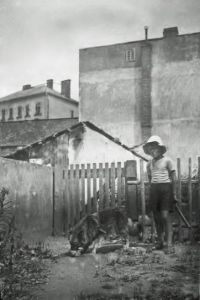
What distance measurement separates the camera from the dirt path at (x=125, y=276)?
11.1 feet

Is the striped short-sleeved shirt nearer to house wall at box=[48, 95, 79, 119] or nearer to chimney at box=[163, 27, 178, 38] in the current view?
chimney at box=[163, 27, 178, 38]

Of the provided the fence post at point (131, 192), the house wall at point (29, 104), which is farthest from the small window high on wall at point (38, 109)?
the fence post at point (131, 192)

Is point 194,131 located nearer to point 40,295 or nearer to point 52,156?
point 52,156

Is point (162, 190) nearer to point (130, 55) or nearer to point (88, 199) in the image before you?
point (88, 199)

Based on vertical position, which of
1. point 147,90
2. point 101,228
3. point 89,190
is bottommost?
point 101,228

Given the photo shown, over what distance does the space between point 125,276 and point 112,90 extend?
17406 millimetres

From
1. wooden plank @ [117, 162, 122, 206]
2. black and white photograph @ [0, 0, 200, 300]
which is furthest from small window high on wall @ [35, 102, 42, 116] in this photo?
wooden plank @ [117, 162, 122, 206]

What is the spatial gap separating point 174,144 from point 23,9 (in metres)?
14.1

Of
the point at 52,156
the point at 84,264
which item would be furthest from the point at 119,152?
the point at 84,264

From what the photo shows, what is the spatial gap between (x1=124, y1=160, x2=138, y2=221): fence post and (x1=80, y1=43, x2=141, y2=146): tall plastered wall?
1338 cm

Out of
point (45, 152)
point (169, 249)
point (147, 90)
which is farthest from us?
point (147, 90)

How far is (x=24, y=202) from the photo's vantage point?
573 centimetres

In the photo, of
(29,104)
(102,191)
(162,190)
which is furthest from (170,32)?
(29,104)

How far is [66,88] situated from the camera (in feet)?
127
